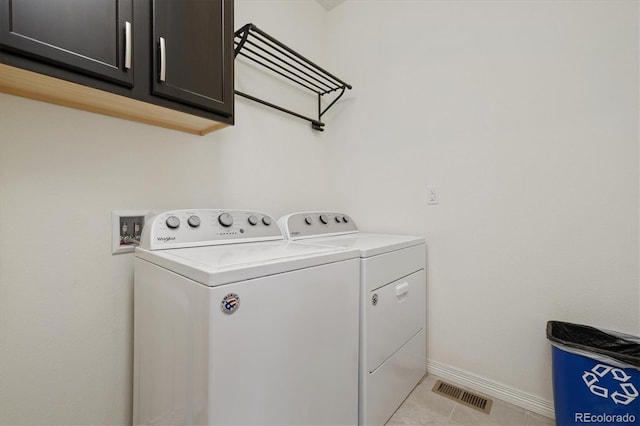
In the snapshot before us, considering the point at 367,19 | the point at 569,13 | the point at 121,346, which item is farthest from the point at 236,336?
the point at 367,19

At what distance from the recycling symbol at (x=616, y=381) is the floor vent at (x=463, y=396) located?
1.59ft

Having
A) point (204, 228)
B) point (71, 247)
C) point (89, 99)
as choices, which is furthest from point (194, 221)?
point (89, 99)

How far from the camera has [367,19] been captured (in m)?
1.93

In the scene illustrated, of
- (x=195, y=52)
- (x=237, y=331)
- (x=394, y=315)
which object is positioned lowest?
(x=394, y=315)

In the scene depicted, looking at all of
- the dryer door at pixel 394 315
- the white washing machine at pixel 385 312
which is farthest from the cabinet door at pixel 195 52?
the dryer door at pixel 394 315

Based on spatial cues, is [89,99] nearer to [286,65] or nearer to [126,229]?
[126,229]

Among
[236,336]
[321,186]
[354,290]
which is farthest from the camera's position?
[321,186]

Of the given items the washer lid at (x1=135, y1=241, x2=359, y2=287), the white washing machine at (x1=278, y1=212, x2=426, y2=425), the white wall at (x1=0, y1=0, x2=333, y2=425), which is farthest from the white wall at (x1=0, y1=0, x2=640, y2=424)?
the washer lid at (x1=135, y1=241, x2=359, y2=287)

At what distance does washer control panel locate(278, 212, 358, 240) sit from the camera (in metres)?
1.44

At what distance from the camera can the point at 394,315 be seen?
127cm

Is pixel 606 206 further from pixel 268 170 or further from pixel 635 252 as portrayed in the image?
pixel 268 170

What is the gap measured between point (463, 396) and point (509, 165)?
1216mm

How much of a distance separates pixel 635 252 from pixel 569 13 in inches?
42.5

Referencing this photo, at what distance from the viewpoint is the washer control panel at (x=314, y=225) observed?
4.72 ft
